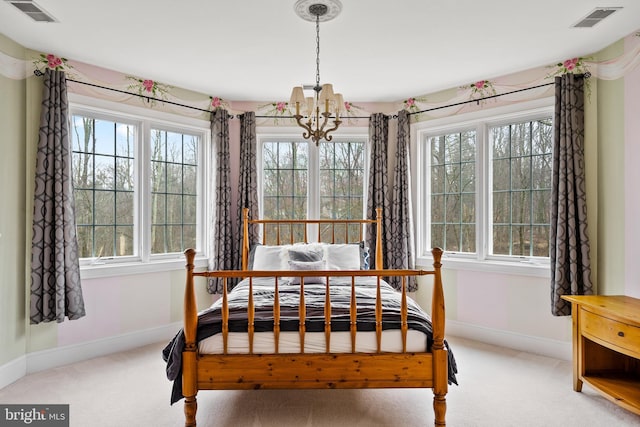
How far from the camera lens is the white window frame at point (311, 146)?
14.9 ft

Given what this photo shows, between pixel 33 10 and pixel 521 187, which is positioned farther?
pixel 521 187

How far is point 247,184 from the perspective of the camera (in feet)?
14.4

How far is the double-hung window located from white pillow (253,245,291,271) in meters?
0.77

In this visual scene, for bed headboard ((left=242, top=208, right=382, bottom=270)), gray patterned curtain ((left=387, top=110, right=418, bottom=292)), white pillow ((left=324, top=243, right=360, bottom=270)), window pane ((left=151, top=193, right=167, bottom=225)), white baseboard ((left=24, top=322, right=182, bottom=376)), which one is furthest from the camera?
bed headboard ((left=242, top=208, right=382, bottom=270))

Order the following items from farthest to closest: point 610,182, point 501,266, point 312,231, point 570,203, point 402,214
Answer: point 312,231
point 402,214
point 501,266
point 570,203
point 610,182

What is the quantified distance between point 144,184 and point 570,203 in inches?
151

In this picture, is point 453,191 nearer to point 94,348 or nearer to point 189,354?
point 189,354

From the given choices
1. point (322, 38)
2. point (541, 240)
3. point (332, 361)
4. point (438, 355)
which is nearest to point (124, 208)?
point (322, 38)

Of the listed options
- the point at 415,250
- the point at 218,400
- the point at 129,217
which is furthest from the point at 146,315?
the point at 415,250

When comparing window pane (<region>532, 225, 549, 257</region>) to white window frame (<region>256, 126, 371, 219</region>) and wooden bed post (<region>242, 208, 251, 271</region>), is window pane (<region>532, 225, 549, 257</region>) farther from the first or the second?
wooden bed post (<region>242, 208, 251, 271</region>)

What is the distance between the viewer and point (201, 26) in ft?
9.07

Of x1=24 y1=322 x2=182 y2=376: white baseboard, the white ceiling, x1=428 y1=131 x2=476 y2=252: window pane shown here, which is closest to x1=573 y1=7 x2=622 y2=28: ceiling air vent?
the white ceiling

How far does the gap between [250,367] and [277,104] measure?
312 centimetres

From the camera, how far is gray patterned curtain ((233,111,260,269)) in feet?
14.3
